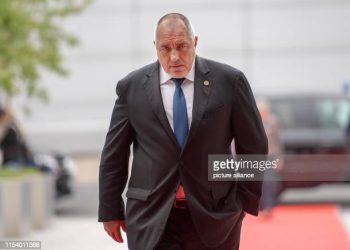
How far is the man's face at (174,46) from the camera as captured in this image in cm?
488

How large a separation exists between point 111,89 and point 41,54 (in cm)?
1083

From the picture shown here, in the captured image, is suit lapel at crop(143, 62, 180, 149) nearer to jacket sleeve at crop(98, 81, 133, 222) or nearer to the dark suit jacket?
the dark suit jacket

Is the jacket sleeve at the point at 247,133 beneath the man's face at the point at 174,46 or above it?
beneath

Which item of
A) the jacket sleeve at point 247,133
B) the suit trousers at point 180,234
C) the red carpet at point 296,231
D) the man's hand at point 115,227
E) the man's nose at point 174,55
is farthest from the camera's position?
the red carpet at point 296,231

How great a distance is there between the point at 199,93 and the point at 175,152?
0.31 meters

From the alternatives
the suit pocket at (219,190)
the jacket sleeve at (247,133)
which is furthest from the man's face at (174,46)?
the suit pocket at (219,190)

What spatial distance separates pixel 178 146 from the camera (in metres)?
4.97

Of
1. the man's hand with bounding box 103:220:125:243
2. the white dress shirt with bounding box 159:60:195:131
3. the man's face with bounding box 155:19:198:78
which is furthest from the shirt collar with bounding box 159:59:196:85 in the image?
the man's hand with bounding box 103:220:125:243

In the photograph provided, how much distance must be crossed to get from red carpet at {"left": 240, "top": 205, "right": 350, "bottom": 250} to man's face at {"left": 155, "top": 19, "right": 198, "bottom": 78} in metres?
5.40

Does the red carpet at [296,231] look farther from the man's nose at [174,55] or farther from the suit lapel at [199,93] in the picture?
the man's nose at [174,55]

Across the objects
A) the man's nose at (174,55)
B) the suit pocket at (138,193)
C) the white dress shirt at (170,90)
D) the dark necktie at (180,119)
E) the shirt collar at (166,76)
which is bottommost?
the suit pocket at (138,193)

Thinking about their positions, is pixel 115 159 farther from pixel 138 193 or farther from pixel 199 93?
pixel 199 93

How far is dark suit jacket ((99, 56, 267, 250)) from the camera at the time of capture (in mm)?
4973

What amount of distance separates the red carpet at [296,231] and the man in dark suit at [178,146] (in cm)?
509
